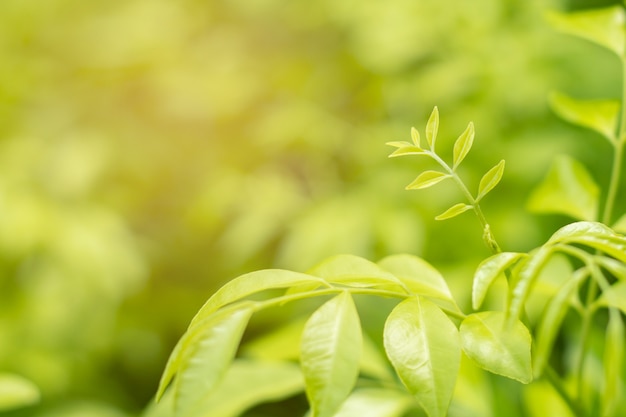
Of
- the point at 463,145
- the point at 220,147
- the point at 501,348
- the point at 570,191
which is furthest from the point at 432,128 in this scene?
the point at 220,147

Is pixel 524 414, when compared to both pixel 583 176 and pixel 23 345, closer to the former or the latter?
pixel 583 176

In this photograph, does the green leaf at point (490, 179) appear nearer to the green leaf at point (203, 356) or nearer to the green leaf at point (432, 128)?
the green leaf at point (432, 128)

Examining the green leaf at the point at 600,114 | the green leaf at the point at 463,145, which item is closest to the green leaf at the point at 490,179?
the green leaf at the point at 463,145

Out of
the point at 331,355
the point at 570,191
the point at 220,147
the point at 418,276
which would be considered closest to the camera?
the point at 331,355

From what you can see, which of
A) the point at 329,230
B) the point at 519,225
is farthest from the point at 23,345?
the point at 519,225

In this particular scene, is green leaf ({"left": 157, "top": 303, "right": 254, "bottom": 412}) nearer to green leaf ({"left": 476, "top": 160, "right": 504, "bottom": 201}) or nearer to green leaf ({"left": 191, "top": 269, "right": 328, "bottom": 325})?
green leaf ({"left": 191, "top": 269, "right": 328, "bottom": 325})

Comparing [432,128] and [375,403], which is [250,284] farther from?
[375,403]

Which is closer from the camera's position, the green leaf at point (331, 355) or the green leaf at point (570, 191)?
the green leaf at point (331, 355)
